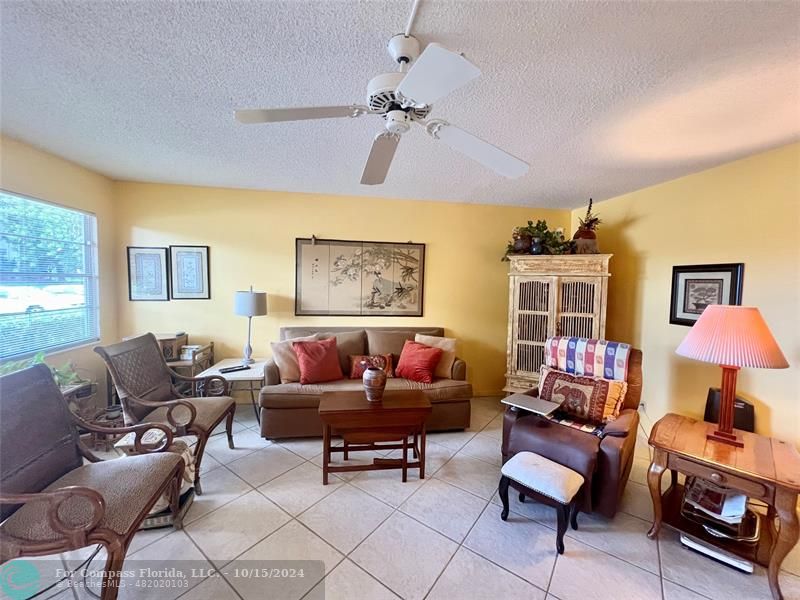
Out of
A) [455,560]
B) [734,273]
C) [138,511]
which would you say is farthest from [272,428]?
[734,273]

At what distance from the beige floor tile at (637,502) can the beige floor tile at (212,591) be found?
2309mm

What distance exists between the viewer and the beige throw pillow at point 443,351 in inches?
125

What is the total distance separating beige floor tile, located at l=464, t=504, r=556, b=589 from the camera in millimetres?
1520

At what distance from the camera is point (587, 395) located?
2160 millimetres

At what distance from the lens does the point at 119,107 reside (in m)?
1.73

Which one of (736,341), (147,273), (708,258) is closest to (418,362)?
(736,341)

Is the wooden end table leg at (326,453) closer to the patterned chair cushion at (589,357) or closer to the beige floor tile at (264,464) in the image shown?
the beige floor tile at (264,464)

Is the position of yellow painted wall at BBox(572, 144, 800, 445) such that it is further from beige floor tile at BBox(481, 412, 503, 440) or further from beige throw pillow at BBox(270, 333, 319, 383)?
beige throw pillow at BBox(270, 333, 319, 383)

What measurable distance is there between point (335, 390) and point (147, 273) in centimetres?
244

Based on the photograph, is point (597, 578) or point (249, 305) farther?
point (249, 305)

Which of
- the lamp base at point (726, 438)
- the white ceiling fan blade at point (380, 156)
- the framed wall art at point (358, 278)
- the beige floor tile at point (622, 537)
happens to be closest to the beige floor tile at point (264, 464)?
the framed wall art at point (358, 278)

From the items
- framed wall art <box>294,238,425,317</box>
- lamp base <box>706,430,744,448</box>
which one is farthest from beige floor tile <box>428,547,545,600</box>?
framed wall art <box>294,238,425,317</box>

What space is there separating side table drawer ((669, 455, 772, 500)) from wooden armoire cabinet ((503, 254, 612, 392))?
164 centimetres

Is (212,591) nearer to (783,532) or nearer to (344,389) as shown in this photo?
(344,389)
